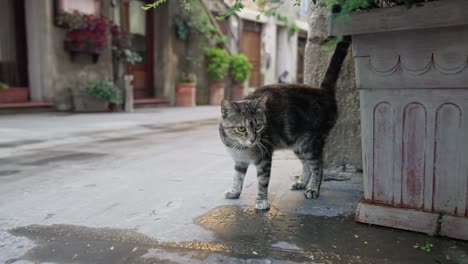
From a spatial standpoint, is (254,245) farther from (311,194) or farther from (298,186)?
(298,186)

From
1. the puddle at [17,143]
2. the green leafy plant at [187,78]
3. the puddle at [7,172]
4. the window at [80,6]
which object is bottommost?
the puddle at [7,172]

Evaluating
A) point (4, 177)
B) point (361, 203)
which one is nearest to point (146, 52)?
point (4, 177)

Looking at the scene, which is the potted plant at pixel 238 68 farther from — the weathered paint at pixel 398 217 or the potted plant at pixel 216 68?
the weathered paint at pixel 398 217

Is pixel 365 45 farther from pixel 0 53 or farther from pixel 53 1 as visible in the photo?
pixel 0 53

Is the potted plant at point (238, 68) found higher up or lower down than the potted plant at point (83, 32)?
lower down

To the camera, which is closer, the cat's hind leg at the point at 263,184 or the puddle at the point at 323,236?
the puddle at the point at 323,236

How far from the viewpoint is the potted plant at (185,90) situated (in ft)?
34.2

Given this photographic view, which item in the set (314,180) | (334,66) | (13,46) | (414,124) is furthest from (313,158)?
(13,46)

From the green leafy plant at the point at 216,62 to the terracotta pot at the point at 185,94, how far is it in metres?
0.82

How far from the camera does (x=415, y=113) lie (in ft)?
5.60

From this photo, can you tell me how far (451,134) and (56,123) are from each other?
17.7 feet

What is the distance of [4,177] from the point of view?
9.39ft

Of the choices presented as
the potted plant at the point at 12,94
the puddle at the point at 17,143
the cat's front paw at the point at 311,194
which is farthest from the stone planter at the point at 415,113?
the potted plant at the point at 12,94

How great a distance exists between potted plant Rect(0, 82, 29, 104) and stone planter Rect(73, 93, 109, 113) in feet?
2.81
